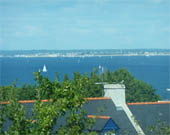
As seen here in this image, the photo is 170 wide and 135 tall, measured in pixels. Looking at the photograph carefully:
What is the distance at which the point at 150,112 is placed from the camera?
639 inches

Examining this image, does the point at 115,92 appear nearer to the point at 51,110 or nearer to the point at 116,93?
the point at 116,93

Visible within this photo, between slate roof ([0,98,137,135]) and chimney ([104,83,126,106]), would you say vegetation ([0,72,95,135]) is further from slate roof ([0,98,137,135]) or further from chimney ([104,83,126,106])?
chimney ([104,83,126,106])

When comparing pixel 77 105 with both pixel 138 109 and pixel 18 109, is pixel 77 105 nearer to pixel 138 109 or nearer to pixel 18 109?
pixel 18 109

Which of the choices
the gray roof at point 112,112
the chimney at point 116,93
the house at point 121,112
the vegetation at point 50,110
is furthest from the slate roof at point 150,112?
the vegetation at point 50,110

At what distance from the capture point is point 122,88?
1659 cm

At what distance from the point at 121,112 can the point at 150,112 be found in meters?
1.05

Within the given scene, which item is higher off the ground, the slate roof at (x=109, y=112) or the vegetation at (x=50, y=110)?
the vegetation at (x=50, y=110)

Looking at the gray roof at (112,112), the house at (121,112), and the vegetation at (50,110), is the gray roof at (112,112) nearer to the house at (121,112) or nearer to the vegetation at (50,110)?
the house at (121,112)

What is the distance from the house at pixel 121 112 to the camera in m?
13.9

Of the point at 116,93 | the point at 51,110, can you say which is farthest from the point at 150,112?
the point at 51,110

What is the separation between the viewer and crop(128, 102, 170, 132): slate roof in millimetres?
15637

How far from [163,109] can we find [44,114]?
9044mm

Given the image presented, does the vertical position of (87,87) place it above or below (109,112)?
above

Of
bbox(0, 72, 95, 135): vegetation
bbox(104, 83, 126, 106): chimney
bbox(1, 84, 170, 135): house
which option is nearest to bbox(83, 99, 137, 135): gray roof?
bbox(1, 84, 170, 135): house
